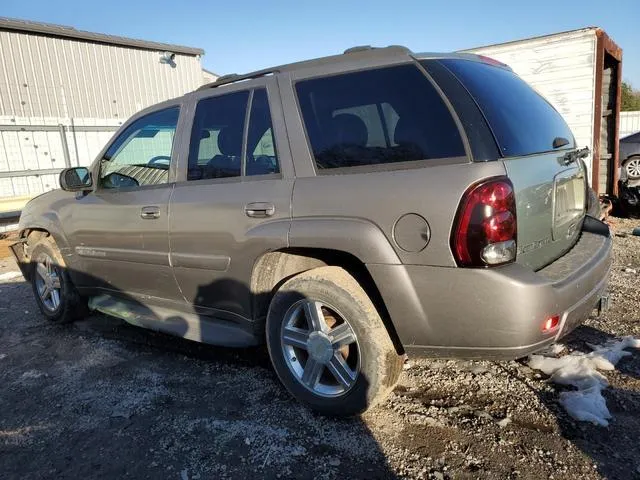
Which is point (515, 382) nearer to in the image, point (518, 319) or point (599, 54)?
point (518, 319)

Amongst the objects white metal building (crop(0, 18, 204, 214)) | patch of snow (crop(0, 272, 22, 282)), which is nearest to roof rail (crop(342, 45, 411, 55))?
patch of snow (crop(0, 272, 22, 282))

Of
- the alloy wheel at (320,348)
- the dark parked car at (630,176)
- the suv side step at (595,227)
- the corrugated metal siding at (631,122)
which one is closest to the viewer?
the alloy wheel at (320,348)

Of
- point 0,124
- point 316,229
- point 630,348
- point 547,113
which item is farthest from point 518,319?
point 0,124

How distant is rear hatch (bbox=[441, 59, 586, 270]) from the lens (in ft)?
7.45

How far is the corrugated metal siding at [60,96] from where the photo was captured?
1166cm

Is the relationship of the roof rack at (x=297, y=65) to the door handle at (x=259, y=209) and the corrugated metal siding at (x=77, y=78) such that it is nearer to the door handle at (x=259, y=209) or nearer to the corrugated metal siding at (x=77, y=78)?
the door handle at (x=259, y=209)

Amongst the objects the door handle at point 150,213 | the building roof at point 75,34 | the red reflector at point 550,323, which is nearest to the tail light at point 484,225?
the red reflector at point 550,323

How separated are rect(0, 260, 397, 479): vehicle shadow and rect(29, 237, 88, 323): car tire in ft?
2.41

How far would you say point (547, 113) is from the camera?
295 centimetres

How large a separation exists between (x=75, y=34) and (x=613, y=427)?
15767mm

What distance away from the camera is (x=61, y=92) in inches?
542

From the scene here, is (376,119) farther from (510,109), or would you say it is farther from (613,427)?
(613,427)

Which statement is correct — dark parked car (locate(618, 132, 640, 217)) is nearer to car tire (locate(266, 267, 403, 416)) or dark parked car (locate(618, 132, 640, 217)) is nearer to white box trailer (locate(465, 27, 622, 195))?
white box trailer (locate(465, 27, 622, 195))

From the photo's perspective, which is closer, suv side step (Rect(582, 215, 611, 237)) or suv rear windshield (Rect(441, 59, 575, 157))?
suv rear windshield (Rect(441, 59, 575, 157))
